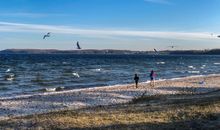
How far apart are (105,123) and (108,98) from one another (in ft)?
50.0

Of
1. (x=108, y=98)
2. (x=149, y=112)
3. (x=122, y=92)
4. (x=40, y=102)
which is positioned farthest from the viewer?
(x=122, y=92)

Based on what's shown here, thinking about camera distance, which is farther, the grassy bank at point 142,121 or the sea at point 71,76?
the sea at point 71,76

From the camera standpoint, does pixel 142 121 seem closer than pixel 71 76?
Yes

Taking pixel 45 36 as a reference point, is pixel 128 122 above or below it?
below

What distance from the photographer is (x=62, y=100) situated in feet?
105

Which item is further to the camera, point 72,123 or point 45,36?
point 45,36

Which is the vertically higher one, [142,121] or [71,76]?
[142,121]

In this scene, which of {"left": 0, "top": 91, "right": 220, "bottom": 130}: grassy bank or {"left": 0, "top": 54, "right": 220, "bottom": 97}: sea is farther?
{"left": 0, "top": 54, "right": 220, "bottom": 97}: sea

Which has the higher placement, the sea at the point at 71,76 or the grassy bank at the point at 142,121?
the grassy bank at the point at 142,121

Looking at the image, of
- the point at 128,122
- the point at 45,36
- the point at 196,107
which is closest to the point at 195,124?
the point at 128,122

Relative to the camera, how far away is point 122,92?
3778 cm

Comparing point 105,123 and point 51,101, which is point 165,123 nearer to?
point 105,123

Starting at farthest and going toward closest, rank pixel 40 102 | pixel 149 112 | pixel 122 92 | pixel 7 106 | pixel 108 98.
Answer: pixel 122 92
pixel 108 98
pixel 40 102
pixel 7 106
pixel 149 112

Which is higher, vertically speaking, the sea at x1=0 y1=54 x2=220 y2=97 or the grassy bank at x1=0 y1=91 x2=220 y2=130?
the grassy bank at x1=0 y1=91 x2=220 y2=130
